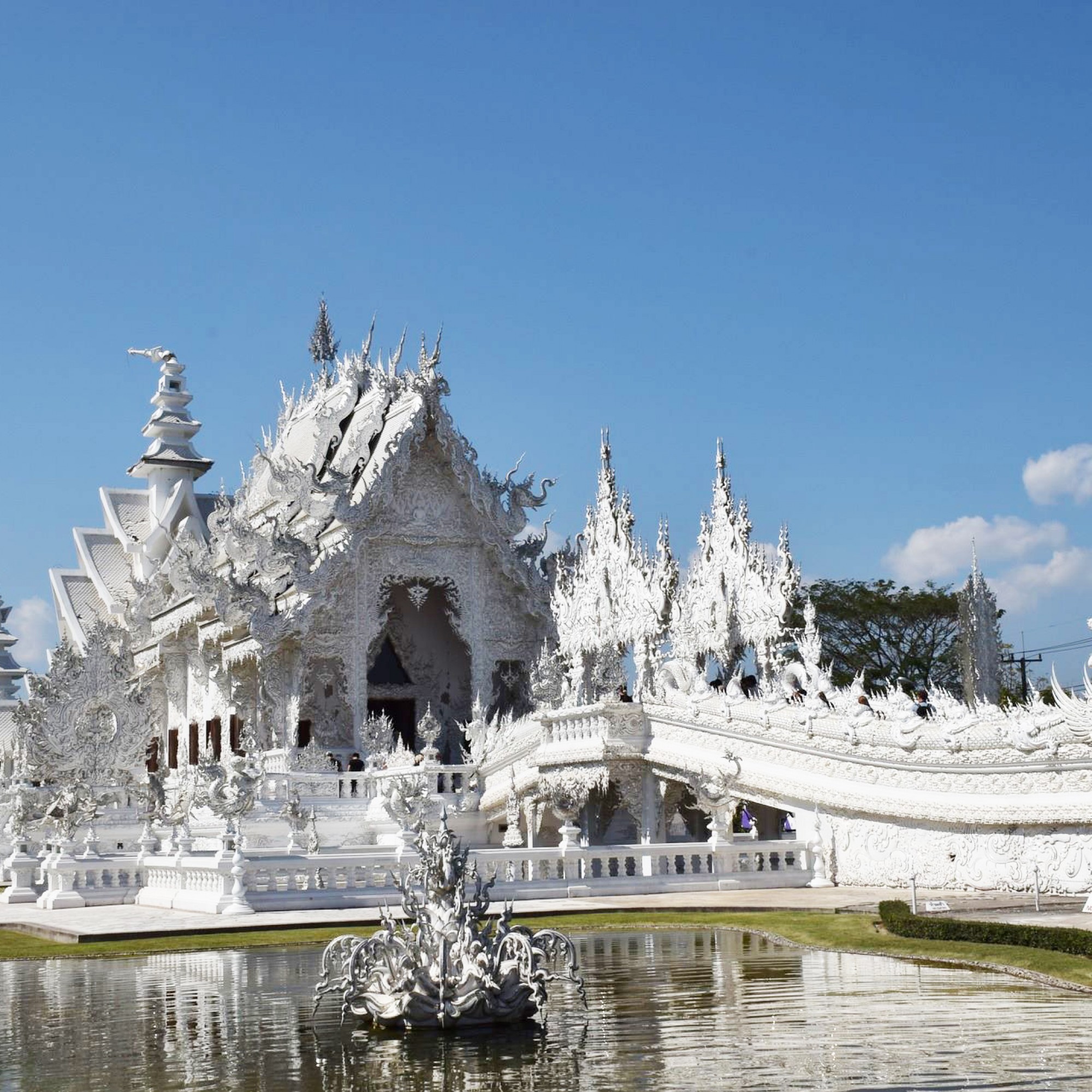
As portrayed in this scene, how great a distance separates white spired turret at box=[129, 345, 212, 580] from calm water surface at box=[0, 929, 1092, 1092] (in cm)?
3164

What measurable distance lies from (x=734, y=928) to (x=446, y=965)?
549 cm

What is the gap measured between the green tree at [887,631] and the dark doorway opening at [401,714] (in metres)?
13.9

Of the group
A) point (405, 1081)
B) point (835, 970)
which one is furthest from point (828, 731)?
point (405, 1081)

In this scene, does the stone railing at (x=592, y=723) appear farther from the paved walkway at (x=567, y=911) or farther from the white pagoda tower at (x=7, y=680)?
the white pagoda tower at (x=7, y=680)

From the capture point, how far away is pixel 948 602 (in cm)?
4219

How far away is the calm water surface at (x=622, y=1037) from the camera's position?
666 cm

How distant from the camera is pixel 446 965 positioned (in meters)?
8.06

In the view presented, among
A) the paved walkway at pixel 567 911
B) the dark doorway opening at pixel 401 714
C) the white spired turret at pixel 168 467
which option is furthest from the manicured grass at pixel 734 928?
the white spired turret at pixel 168 467

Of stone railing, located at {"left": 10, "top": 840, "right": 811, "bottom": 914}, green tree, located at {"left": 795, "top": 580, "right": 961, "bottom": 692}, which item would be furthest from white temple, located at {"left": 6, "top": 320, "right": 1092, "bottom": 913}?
green tree, located at {"left": 795, "top": 580, "right": 961, "bottom": 692}

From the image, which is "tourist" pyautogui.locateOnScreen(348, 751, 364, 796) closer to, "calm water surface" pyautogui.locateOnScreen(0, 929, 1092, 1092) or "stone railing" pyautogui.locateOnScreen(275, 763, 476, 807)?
"stone railing" pyautogui.locateOnScreen(275, 763, 476, 807)

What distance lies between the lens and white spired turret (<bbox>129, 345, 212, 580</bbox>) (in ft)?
136

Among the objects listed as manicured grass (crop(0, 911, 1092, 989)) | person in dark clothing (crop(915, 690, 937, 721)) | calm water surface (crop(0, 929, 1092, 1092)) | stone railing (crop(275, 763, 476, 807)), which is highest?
person in dark clothing (crop(915, 690, 937, 721))

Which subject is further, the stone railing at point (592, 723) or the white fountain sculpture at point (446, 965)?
the stone railing at point (592, 723)

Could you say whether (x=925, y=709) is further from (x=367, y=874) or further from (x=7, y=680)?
(x=7, y=680)
